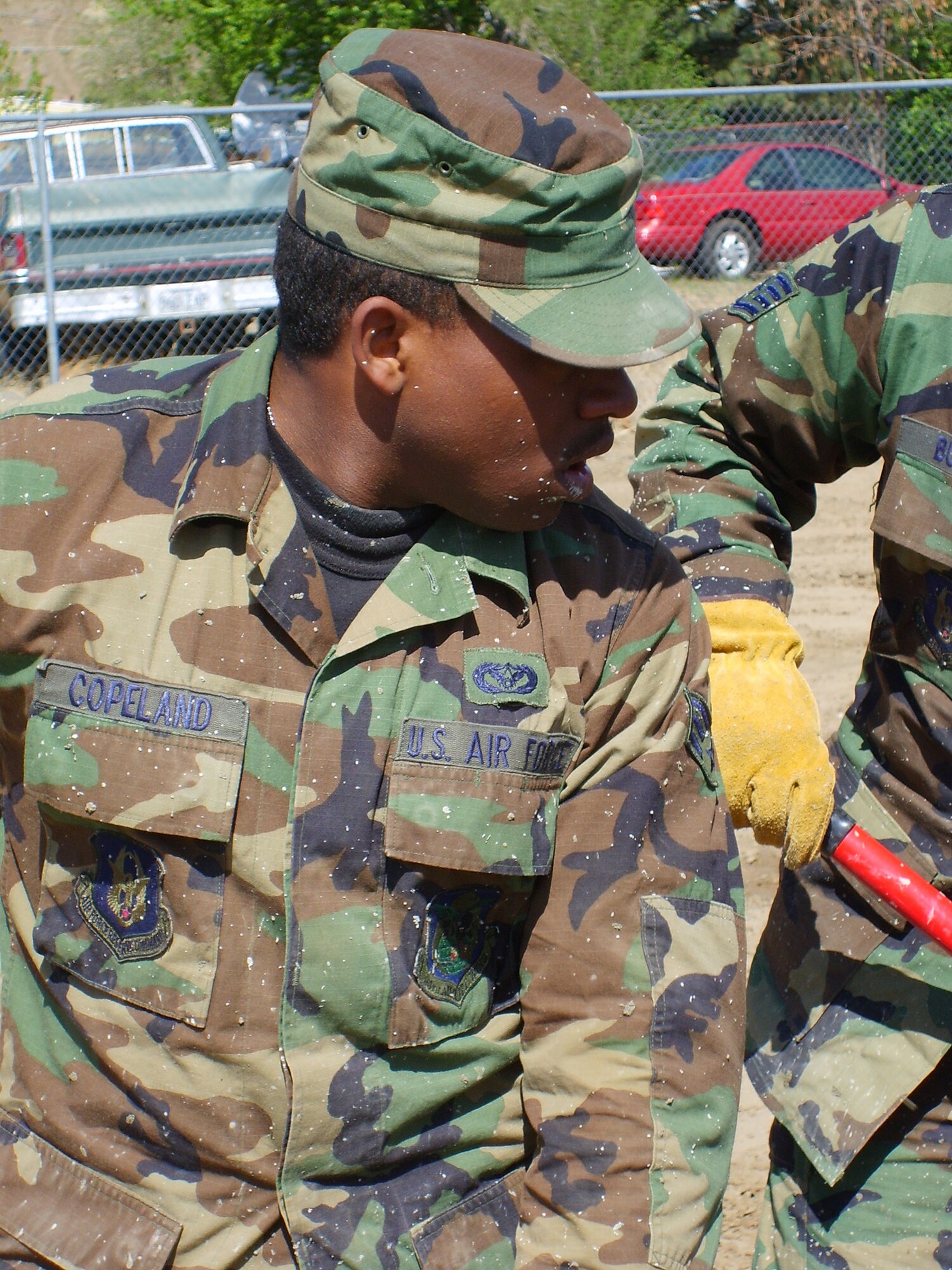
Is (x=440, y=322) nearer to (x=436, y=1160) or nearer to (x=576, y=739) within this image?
(x=576, y=739)

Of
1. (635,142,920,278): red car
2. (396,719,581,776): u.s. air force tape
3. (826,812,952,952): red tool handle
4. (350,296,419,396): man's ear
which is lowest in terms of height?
(635,142,920,278): red car

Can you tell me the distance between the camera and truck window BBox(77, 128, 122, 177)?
30.8 ft

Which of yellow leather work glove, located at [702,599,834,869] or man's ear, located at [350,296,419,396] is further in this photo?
yellow leather work glove, located at [702,599,834,869]

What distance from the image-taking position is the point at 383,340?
1.75 metres

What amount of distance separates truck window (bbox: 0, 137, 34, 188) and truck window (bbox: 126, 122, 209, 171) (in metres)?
0.70

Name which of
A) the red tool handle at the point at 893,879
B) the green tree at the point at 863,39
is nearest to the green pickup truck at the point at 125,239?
the red tool handle at the point at 893,879

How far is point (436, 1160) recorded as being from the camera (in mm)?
1908

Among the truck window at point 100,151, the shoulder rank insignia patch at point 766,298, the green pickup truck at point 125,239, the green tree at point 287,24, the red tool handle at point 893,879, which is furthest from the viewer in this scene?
the green tree at point 287,24

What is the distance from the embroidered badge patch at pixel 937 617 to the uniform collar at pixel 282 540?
35.6 inches

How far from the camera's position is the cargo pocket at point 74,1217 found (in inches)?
71.2

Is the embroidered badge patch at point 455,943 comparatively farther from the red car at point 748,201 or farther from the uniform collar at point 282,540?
the red car at point 748,201

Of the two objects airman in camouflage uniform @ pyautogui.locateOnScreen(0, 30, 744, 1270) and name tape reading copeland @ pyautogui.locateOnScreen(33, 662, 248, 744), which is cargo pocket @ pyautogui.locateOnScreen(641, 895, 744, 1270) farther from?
name tape reading copeland @ pyautogui.locateOnScreen(33, 662, 248, 744)

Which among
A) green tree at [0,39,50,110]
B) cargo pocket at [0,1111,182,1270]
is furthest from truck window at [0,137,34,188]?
cargo pocket at [0,1111,182,1270]

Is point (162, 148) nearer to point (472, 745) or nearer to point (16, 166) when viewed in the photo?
point (16, 166)
